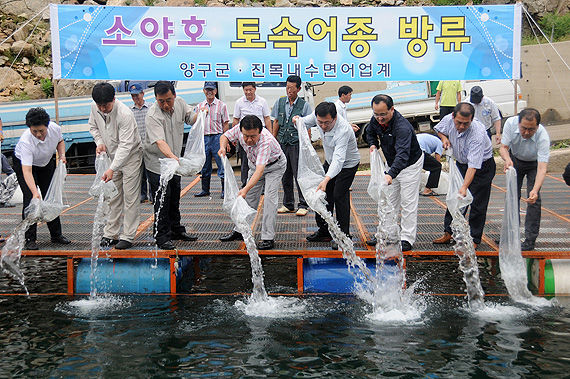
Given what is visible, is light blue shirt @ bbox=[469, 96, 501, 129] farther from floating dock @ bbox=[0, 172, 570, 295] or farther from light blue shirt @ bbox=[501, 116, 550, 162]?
light blue shirt @ bbox=[501, 116, 550, 162]

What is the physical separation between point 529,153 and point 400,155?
1.37m

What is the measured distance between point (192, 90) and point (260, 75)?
6265mm

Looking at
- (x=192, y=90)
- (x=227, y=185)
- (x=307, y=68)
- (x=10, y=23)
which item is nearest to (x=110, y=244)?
(x=227, y=185)

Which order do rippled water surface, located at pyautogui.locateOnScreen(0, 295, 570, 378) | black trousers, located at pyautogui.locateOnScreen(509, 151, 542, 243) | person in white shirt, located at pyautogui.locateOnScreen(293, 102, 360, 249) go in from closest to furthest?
1. rippled water surface, located at pyautogui.locateOnScreen(0, 295, 570, 378)
2. person in white shirt, located at pyautogui.locateOnScreen(293, 102, 360, 249)
3. black trousers, located at pyautogui.locateOnScreen(509, 151, 542, 243)

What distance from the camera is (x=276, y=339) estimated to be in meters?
5.15

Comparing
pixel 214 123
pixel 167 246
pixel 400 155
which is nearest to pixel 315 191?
pixel 400 155

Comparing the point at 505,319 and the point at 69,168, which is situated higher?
the point at 69,168

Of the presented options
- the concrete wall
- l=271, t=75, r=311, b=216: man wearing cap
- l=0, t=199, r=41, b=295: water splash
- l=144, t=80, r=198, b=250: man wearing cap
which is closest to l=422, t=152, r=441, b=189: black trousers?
l=271, t=75, r=311, b=216: man wearing cap

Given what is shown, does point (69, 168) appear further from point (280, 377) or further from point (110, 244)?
point (280, 377)

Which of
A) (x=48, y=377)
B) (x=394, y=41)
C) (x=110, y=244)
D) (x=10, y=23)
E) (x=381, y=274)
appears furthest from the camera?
(x=10, y=23)

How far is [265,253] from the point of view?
616 centimetres

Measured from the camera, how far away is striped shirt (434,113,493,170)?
234 inches

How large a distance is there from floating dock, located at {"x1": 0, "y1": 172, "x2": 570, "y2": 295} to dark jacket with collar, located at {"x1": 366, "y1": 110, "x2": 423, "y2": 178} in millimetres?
943

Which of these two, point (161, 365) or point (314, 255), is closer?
point (161, 365)
